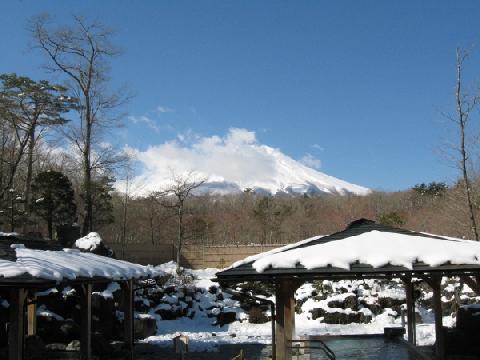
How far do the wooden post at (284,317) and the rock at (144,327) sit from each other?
37.5ft

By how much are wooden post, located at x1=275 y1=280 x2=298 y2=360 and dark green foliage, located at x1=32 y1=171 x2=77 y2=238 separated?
57.7ft

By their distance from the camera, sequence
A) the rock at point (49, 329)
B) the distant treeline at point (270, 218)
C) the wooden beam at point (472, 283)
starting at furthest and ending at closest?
1. the distant treeline at point (270, 218)
2. the rock at point (49, 329)
3. the wooden beam at point (472, 283)

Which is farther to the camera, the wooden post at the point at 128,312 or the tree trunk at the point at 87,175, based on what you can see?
the tree trunk at the point at 87,175

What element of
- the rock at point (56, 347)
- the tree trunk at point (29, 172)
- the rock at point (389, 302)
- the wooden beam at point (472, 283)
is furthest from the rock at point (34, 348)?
the rock at point (389, 302)

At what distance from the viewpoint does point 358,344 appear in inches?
492

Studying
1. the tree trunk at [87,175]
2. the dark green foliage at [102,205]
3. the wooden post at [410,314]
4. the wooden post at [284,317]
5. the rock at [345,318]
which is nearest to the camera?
the wooden post at [284,317]

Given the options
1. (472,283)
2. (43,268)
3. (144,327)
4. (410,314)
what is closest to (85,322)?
(43,268)

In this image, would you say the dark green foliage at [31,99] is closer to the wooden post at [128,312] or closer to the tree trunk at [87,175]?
the tree trunk at [87,175]

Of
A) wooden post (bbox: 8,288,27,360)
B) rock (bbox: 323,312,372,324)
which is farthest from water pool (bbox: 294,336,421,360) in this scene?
rock (bbox: 323,312,372,324)

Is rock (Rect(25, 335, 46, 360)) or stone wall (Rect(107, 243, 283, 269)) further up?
stone wall (Rect(107, 243, 283, 269))

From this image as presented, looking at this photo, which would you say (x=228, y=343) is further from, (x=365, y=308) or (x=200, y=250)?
(x=200, y=250)

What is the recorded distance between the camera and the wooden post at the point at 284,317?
670cm

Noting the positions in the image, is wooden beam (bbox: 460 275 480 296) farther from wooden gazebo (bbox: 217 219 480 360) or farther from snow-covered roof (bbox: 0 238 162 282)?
snow-covered roof (bbox: 0 238 162 282)

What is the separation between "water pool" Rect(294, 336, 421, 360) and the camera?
401 inches
